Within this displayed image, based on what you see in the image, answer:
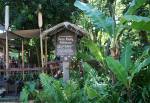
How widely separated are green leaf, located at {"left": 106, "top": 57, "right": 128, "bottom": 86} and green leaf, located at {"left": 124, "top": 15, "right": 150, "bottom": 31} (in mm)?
897

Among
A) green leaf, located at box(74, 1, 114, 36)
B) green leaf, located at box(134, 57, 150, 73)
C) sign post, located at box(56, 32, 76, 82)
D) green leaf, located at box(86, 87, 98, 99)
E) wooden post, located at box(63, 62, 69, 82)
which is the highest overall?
green leaf, located at box(74, 1, 114, 36)

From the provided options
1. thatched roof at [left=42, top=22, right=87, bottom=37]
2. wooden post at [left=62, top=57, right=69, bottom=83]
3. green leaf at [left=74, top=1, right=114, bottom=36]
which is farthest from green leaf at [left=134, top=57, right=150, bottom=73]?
thatched roof at [left=42, top=22, right=87, bottom=37]

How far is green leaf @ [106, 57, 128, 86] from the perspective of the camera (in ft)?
23.6

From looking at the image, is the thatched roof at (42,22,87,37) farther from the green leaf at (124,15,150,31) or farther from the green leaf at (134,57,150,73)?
the green leaf at (124,15,150,31)

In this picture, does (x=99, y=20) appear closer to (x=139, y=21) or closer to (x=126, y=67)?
(x=126, y=67)

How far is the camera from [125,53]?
308 inches

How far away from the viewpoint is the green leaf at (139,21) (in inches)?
Result: 243

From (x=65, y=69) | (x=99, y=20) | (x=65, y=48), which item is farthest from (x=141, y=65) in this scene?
(x=65, y=48)

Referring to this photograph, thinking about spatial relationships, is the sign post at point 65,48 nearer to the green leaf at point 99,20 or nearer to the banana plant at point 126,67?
the green leaf at point 99,20

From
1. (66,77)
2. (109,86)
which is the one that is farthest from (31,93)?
(109,86)

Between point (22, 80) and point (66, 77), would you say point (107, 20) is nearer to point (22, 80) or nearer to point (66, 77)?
point (66, 77)

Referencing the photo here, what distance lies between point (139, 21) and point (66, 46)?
5693 millimetres

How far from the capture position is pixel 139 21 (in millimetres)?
6234

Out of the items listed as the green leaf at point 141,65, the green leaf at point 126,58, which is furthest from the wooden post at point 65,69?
the green leaf at point 141,65
